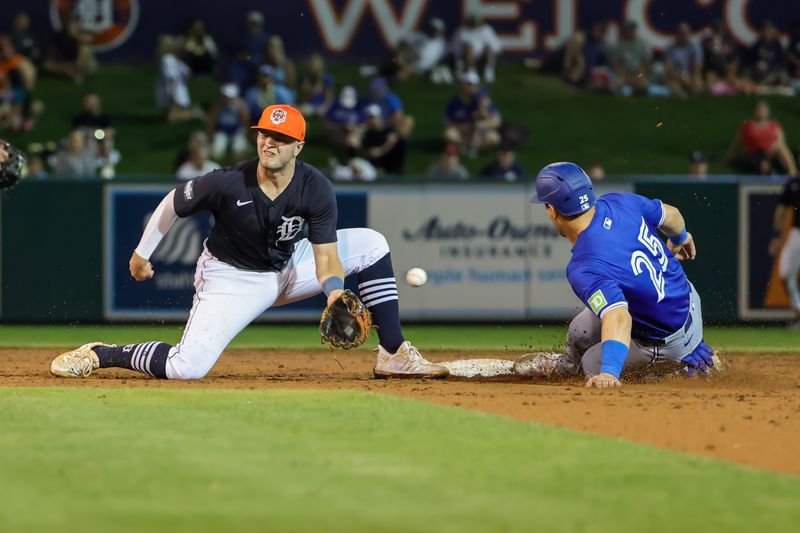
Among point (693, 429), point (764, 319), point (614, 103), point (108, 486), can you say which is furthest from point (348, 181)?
point (108, 486)

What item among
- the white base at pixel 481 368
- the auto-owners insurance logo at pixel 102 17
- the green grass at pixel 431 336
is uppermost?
the auto-owners insurance logo at pixel 102 17

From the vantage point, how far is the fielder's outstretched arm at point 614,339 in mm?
7887

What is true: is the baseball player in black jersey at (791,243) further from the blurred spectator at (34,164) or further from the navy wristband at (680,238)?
the blurred spectator at (34,164)

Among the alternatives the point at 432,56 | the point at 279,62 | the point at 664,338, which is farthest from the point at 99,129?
the point at 664,338

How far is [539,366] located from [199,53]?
14.9 metres

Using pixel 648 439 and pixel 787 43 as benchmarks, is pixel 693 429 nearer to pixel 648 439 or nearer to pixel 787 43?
pixel 648 439

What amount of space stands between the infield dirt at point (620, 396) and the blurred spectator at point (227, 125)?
29.4 ft

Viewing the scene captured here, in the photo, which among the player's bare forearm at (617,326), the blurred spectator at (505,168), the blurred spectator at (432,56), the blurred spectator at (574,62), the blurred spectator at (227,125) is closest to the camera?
the player's bare forearm at (617,326)

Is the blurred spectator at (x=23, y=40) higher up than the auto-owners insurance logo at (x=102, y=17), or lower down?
lower down

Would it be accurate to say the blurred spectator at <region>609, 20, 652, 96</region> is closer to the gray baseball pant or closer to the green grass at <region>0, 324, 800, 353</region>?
the green grass at <region>0, 324, 800, 353</region>

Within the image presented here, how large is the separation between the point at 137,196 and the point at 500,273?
169 inches

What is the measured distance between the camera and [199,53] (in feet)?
75.6

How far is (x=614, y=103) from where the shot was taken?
22719mm

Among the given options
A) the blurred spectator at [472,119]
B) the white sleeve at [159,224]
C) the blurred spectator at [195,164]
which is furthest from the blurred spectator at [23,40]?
the white sleeve at [159,224]
